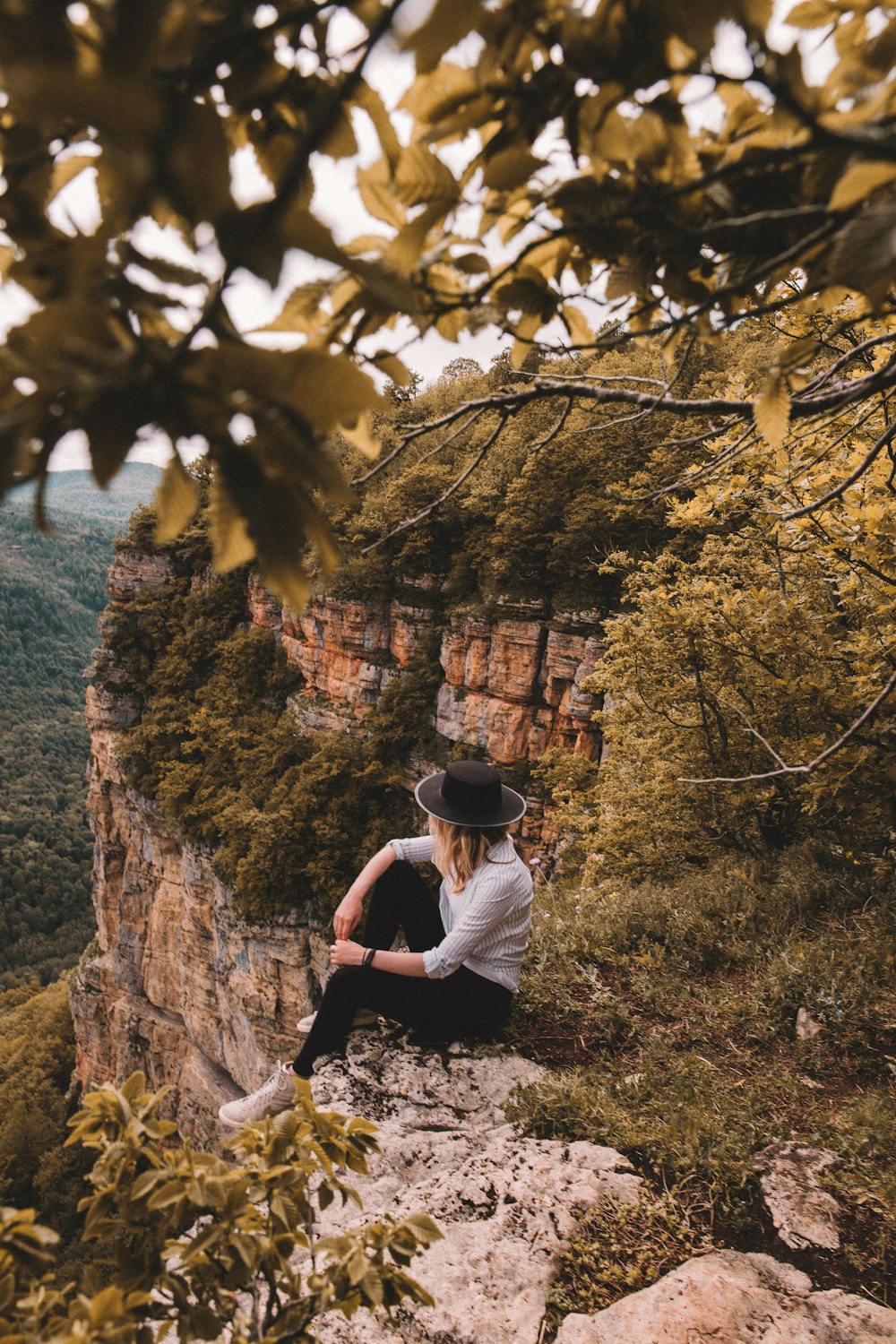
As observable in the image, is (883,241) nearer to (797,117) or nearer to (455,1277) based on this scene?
(797,117)

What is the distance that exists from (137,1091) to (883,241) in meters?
1.54

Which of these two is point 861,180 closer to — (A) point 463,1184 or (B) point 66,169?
(B) point 66,169

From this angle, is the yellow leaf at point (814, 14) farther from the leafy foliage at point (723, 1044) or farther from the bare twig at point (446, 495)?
the leafy foliage at point (723, 1044)

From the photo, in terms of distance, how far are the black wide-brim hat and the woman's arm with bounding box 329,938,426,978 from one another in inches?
21.1

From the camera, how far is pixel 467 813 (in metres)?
2.72

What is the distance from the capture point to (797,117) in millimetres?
656

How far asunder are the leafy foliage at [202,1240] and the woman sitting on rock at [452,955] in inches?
58.6

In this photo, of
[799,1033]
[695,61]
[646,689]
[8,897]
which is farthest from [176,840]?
[8,897]

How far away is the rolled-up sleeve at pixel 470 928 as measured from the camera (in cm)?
253

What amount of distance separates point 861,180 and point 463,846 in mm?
2466

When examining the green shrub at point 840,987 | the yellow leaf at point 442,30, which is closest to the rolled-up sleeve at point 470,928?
the green shrub at point 840,987

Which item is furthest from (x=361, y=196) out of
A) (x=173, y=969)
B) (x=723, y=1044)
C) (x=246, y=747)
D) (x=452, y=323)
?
(x=173, y=969)

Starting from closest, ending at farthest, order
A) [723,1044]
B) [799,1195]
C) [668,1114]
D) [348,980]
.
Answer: [799,1195], [668,1114], [348,980], [723,1044]

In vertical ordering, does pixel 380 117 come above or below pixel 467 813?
above
